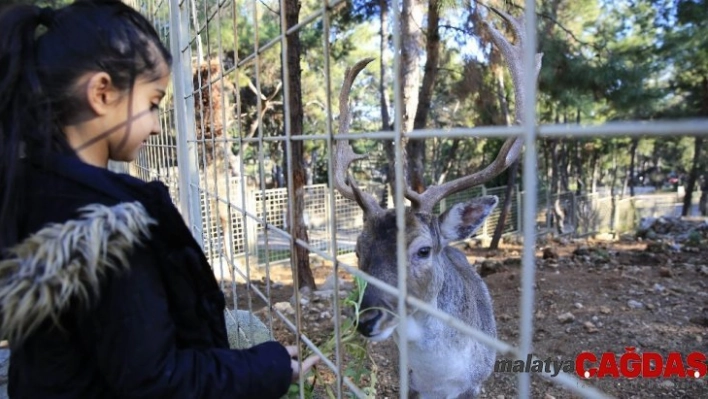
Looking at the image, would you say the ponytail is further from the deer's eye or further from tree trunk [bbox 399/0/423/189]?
tree trunk [bbox 399/0/423/189]

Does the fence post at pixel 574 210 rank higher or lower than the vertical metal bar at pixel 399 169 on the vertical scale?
lower

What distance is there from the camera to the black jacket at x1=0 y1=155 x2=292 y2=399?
0.91m

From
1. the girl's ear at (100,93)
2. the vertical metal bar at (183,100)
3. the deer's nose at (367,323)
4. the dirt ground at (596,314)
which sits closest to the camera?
the girl's ear at (100,93)

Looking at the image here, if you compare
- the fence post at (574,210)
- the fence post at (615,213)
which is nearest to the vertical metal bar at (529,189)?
the fence post at (574,210)

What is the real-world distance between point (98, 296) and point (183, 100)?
2449 millimetres

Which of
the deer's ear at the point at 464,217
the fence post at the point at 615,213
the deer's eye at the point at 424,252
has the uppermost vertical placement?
the deer's ear at the point at 464,217

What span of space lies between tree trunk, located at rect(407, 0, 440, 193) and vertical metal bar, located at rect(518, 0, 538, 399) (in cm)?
493

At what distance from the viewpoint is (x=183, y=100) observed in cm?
319

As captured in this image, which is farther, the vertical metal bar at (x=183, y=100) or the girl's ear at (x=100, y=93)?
the vertical metal bar at (x=183, y=100)

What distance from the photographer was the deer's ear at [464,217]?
232cm

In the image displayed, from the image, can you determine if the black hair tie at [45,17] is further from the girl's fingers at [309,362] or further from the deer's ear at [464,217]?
the deer's ear at [464,217]

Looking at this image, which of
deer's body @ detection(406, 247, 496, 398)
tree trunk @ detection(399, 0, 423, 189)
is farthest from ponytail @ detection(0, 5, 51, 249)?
tree trunk @ detection(399, 0, 423, 189)

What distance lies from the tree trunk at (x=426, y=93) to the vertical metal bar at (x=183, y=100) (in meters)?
2.94

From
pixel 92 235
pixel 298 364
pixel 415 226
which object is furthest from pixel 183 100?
pixel 92 235
